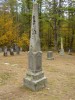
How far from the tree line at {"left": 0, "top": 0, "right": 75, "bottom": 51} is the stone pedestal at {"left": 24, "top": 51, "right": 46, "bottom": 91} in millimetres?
16152

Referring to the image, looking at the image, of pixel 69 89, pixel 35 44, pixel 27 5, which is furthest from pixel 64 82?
pixel 27 5

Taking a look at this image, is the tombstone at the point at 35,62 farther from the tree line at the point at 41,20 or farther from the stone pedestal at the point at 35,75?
the tree line at the point at 41,20

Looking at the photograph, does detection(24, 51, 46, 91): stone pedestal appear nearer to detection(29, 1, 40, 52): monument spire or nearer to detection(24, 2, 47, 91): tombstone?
detection(24, 2, 47, 91): tombstone

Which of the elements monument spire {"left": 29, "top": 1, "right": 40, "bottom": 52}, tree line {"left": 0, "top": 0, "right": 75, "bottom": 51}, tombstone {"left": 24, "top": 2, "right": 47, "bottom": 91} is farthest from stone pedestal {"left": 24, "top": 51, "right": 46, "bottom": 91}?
tree line {"left": 0, "top": 0, "right": 75, "bottom": 51}

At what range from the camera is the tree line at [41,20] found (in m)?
25.0

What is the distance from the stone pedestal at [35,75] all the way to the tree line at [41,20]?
1615cm

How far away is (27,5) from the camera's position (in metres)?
27.3

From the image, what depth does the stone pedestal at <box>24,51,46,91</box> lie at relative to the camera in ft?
23.5

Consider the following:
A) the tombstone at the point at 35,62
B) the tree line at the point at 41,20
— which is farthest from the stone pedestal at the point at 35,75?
the tree line at the point at 41,20

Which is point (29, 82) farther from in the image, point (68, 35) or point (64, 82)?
point (68, 35)

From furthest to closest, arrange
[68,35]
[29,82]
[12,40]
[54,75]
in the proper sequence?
[68,35] → [12,40] → [54,75] → [29,82]

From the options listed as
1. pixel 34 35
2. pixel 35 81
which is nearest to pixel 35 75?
pixel 35 81

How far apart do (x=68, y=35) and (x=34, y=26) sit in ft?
83.5

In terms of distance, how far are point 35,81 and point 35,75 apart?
0.23 m
